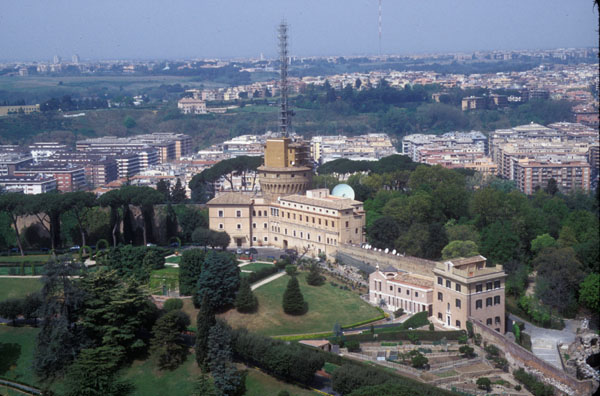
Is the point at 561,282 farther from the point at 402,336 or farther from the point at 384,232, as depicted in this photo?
the point at 384,232

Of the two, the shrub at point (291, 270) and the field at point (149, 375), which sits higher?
the shrub at point (291, 270)

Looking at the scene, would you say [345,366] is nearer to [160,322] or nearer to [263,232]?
[160,322]

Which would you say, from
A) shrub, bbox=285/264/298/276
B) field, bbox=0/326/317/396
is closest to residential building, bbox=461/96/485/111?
shrub, bbox=285/264/298/276

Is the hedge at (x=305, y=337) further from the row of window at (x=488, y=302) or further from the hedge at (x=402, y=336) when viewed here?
the row of window at (x=488, y=302)

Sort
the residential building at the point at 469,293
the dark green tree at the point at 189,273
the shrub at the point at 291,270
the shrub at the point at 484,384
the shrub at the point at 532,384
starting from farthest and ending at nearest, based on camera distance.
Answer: the shrub at the point at 291,270, the dark green tree at the point at 189,273, the residential building at the point at 469,293, the shrub at the point at 484,384, the shrub at the point at 532,384

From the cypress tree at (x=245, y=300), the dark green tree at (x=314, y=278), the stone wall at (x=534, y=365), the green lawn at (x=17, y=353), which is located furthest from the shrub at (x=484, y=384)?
the green lawn at (x=17, y=353)

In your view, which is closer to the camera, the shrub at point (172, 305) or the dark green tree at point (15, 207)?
the shrub at point (172, 305)

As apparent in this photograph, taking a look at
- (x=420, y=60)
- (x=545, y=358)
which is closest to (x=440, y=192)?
(x=545, y=358)
